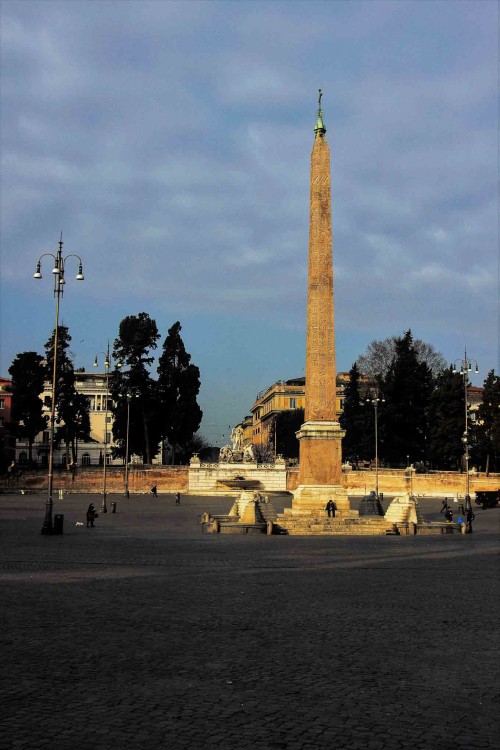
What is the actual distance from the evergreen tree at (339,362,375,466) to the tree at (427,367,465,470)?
17.4 feet

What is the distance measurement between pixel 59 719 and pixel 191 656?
225cm

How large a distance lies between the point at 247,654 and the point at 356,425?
64.4 meters

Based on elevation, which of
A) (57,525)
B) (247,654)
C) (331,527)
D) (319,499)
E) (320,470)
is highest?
(320,470)

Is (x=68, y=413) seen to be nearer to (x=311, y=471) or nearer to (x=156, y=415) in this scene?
(x=156, y=415)

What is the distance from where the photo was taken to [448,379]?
65.4 m

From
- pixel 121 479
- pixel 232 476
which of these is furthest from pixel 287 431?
pixel 121 479

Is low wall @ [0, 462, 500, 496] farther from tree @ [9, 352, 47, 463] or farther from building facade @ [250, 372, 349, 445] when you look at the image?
building facade @ [250, 372, 349, 445]

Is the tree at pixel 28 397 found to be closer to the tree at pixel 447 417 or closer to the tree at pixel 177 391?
the tree at pixel 177 391

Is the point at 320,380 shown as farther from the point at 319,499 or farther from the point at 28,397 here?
the point at 28,397

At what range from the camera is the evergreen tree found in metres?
69.2

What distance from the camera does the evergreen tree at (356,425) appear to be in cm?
6919

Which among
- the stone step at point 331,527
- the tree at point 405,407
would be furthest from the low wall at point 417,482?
the stone step at point 331,527

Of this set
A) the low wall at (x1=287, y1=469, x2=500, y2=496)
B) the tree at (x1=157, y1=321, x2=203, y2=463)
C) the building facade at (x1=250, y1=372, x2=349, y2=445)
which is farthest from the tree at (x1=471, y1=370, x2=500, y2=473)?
the building facade at (x1=250, y1=372, x2=349, y2=445)

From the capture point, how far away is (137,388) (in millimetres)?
68000
